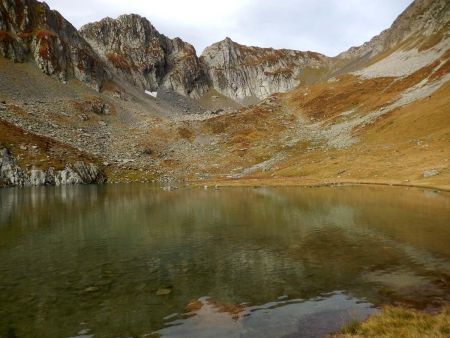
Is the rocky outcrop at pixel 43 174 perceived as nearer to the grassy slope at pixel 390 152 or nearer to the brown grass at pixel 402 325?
the grassy slope at pixel 390 152

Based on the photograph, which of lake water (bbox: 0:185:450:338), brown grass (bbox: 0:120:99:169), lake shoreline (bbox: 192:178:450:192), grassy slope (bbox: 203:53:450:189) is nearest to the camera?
lake water (bbox: 0:185:450:338)

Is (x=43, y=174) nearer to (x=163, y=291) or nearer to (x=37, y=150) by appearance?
(x=37, y=150)

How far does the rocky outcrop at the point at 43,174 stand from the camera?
110125 mm

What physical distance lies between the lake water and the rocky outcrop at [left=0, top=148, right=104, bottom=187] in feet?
214

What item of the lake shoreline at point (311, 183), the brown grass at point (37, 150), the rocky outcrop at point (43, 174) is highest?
the brown grass at point (37, 150)

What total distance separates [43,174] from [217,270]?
10081 centimetres

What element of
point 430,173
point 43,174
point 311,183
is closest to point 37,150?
point 43,174

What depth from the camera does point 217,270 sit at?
88.4ft

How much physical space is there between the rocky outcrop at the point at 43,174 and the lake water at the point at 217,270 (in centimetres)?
6524

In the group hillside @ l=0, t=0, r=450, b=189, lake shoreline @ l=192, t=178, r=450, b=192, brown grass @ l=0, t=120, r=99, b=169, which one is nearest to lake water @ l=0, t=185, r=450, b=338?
lake shoreline @ l=192, t=178, r=450, b=192

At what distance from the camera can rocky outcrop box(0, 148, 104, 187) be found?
110m

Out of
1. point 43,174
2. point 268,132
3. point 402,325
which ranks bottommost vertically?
point 402,325

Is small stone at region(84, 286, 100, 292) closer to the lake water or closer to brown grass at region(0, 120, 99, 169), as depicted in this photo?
the lake water

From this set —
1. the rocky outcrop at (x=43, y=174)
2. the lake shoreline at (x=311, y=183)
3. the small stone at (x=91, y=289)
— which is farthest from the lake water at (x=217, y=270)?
the rocky outcrop at (x=43, y=174)
